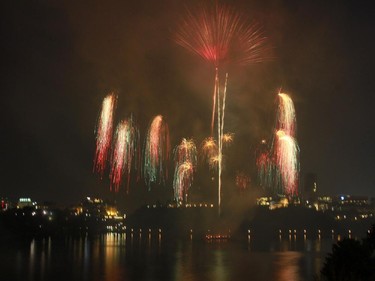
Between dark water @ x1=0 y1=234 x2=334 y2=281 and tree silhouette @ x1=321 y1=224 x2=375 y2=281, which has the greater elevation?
tree silhouette @ x1=321 y1=224 x2=375 y2=281

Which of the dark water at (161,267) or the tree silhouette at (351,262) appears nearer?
the tree silhouette at (351,262)

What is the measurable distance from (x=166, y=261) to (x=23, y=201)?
111318 mm

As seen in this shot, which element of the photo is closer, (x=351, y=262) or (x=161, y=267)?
(x=351, y=262)

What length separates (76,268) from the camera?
107 feet

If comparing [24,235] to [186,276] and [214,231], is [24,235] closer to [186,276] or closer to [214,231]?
[214,231]

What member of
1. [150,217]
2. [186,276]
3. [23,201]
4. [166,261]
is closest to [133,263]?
[166,261]

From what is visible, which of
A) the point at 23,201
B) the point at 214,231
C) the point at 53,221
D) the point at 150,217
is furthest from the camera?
the point at 23,201

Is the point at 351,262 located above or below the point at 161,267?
above

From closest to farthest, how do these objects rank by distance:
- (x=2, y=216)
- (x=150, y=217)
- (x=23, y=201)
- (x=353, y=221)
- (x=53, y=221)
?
(x=2, y=216) < (x=53, y=221) < (x=150, y=217) < (x=353, y=221) < (x=23, y=201)

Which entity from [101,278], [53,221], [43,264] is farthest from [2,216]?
[101,278]

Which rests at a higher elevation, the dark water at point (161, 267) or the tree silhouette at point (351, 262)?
the tree silhouette at point (351, 262)

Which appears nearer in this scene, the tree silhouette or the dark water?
the tree silhouette

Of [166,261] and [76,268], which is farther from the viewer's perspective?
[166,261]

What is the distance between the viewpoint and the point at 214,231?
66.2 metres
